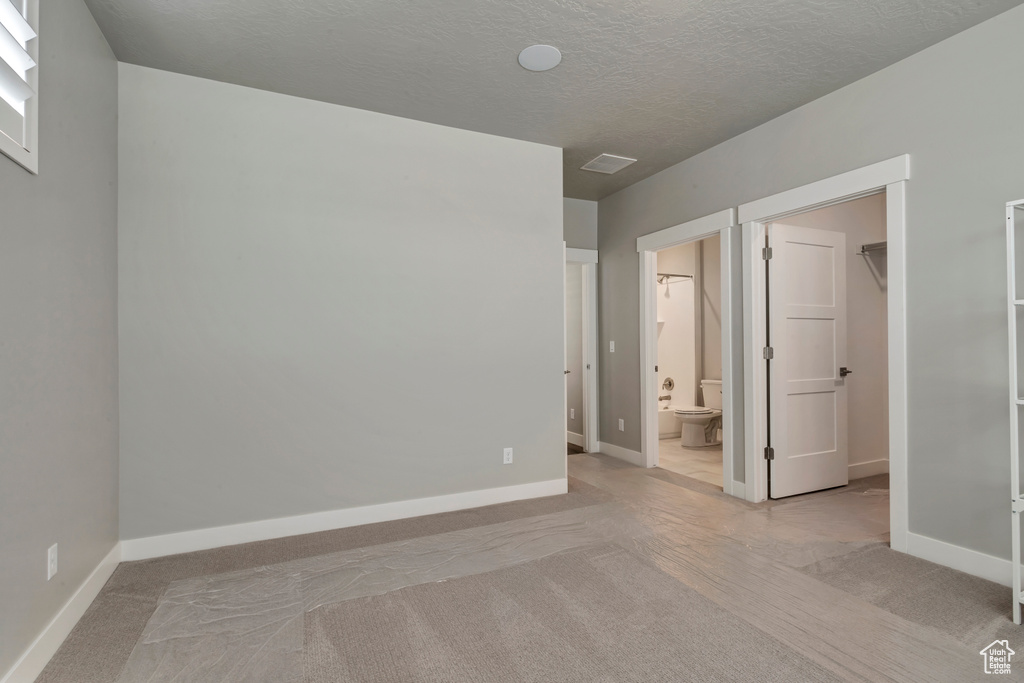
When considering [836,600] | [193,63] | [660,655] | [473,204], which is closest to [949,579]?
[836,600]

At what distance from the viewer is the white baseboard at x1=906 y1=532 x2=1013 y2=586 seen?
243cm

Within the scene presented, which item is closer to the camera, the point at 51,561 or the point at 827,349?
the point at 51,561

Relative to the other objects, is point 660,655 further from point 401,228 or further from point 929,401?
point 401,228

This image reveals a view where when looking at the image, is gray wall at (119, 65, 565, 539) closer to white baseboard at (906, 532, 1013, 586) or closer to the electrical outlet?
the electrical outlet

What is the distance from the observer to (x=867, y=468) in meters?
4.55

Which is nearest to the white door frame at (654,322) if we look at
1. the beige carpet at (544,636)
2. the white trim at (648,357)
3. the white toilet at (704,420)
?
the white trim at (648,357)

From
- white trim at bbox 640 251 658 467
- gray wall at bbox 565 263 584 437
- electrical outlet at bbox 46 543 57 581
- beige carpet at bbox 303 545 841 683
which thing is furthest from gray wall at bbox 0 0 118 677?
gray wall at bbox 565 263 584 437

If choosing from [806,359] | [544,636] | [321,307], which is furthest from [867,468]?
[321,307]

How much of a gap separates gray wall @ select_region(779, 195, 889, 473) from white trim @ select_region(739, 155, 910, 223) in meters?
1.10

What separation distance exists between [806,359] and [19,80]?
4.61 metres

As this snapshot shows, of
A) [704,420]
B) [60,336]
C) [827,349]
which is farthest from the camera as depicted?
[704,420]

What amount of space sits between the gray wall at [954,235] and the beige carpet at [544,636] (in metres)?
1.44

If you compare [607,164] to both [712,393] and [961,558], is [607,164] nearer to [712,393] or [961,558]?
[712,393]

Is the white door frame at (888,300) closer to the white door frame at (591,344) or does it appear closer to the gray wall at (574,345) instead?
the white door frame at (591,344)
